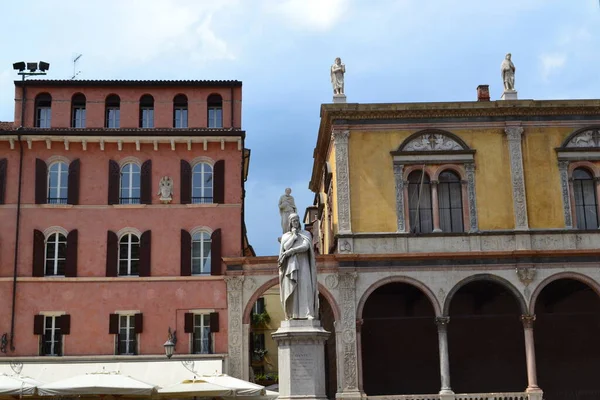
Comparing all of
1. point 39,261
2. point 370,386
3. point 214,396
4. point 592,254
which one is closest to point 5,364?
point 39,261

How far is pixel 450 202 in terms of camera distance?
3716 cm

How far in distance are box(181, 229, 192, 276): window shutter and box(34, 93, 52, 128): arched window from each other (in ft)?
24.2

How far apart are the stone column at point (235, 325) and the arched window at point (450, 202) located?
28.5ft

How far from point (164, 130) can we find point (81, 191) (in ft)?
13.8

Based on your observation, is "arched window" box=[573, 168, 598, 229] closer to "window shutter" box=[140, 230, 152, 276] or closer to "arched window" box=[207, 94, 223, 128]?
"arched window" box=[207, 94, 223, 128]

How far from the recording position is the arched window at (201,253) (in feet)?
119

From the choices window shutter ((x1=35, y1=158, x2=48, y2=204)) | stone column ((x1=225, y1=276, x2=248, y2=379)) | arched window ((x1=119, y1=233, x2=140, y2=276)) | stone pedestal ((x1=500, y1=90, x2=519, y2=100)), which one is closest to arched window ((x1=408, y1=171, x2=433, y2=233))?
stone pedestal ((x1=500, y1=90, x2=519, y2=100))

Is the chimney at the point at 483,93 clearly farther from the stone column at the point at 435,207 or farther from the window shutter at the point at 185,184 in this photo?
the window shutter at the point at 185,184

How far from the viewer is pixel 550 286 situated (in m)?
38.8

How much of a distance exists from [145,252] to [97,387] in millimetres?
10095

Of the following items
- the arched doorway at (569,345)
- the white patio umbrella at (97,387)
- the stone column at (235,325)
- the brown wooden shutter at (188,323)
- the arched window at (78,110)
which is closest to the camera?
the white patio umbrella at (97,387)

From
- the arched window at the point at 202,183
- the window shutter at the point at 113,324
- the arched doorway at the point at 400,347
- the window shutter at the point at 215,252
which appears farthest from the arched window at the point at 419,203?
the window shutter at the point at 113,324

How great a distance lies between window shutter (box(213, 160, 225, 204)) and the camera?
120 feet

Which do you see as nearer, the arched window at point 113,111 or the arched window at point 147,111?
the arched window at point 113,111
